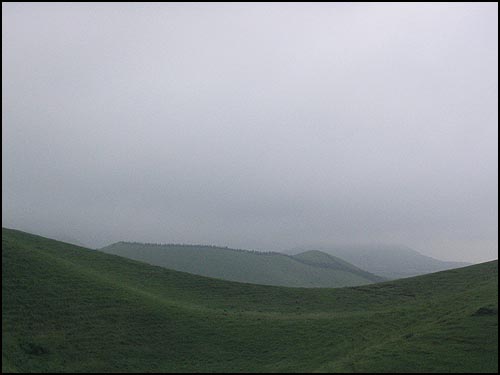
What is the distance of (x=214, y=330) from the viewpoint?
35.0 metres

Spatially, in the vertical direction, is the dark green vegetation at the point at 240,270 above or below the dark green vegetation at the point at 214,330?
below

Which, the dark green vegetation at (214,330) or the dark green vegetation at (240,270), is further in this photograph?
the dark green vegetation at (240,270)

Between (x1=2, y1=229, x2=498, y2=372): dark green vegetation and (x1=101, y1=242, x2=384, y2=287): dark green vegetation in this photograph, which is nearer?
(x1=2, y1=229, x2=498, y2=372): dark green vegetation

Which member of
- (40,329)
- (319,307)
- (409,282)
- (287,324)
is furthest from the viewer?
(409,282)

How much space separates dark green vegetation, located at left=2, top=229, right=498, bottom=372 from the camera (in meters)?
26.2

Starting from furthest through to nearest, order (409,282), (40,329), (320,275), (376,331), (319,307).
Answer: (320,275)
(409,282)
(319,307)
(376,331)
(40,329)

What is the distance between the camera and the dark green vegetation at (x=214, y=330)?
2616cm

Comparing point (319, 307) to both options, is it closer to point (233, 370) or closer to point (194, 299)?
point (194, 299)

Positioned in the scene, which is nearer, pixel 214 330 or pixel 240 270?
pixel 214 330

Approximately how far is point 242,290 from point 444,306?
27198 mm

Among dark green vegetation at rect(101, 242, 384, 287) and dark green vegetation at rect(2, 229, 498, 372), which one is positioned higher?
dark green vegetation at rect(2, 229, 498, 372)

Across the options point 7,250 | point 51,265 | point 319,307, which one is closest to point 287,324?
point 319,307

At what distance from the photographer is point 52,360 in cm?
2773

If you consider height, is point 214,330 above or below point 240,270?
above
